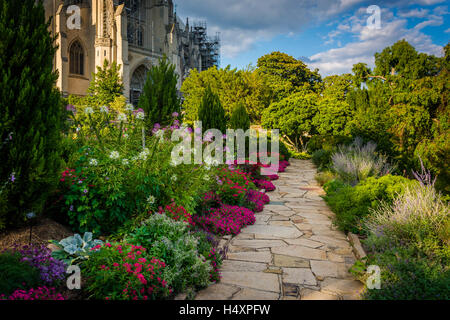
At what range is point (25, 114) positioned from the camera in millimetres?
3010

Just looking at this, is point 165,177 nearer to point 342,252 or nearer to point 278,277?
point 278,277

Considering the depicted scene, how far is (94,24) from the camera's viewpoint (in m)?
28.8

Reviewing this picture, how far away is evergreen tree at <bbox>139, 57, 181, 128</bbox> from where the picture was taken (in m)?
8.51

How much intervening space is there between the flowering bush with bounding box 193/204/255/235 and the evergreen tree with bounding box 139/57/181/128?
14.0 ft

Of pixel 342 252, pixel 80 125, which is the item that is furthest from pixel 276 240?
pixel 80 125

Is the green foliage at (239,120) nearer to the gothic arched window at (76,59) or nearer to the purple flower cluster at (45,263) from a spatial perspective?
the purple flower cluster at (45,263)

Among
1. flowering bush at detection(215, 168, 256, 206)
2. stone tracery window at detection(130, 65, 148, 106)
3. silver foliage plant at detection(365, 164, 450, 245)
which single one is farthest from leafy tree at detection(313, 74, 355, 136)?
stone tracery window at detection(130, 65, 148, 106)

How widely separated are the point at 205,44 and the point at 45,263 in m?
62.9

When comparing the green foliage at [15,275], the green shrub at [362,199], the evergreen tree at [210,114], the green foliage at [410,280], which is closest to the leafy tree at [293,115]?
the evergreen tree at [210,114]

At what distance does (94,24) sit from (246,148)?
26426 mm

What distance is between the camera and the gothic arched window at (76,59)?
28281 mm

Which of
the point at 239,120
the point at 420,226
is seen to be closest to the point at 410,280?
the point at 420,226

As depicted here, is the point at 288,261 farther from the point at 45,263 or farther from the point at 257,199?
the point at 257,199

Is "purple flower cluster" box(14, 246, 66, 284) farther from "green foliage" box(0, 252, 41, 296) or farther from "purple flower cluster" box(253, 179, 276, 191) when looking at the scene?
"purple flower cluster" box(253, 179, 276, 191)
